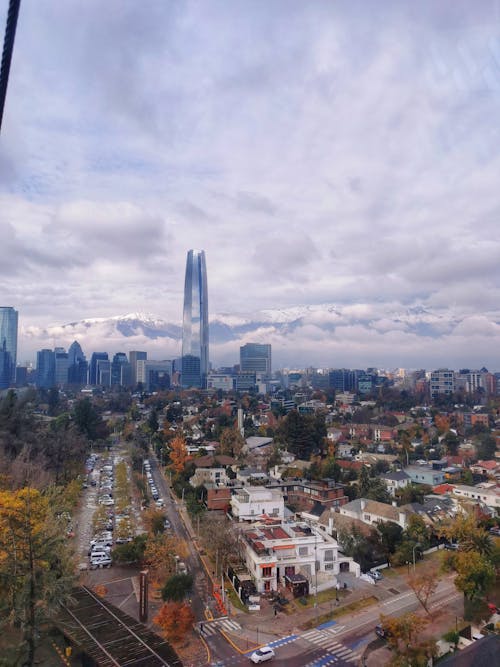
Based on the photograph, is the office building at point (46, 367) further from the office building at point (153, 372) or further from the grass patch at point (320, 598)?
the grass patch at point (320, 598)

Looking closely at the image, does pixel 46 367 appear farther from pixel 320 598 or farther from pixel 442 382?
pixel 320 598

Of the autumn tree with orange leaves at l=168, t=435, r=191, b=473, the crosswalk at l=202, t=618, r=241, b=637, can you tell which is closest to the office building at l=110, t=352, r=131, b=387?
the autumn tree with orange leaves at l=168, t=435, r=191, b=473

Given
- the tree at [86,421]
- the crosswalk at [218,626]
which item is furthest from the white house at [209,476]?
the tree at [86,421]

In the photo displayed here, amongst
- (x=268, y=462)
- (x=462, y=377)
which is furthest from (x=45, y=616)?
(x=462, y=377)

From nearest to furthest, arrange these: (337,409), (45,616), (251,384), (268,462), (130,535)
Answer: (45,616)
(130,535)
(268,462)
(337,409)
(251,384)

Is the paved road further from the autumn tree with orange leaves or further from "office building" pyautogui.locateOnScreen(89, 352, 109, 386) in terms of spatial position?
"office building" pyautogui.locateOnScreen(89, 352, 109, 386)

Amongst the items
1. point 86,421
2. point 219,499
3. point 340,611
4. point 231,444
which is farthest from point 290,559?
point 86,421

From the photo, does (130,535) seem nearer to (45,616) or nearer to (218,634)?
(218,634)
